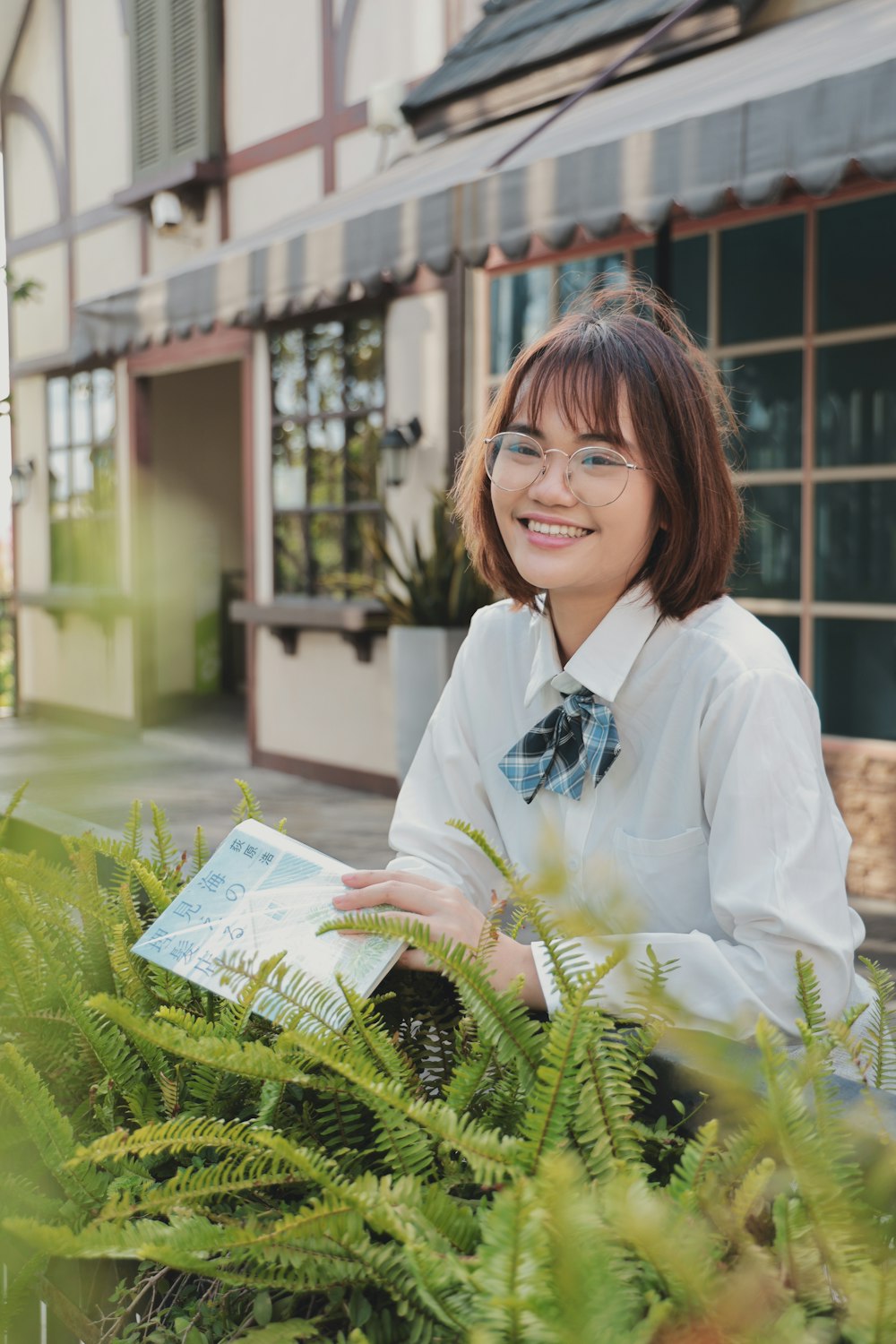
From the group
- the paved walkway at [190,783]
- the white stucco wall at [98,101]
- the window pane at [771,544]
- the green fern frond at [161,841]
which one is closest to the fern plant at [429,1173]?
the green fern frond at [161,841]

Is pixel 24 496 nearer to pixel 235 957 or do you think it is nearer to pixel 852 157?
pixel 852 157

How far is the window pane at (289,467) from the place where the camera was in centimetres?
747

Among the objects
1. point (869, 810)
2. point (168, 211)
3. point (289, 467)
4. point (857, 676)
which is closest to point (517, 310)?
point (289, 467)

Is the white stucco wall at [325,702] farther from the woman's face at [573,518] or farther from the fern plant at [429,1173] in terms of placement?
the fern plant at [429,1173]

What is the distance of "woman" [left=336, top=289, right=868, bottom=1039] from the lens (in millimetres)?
1214

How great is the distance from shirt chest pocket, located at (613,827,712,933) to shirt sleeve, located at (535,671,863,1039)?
6 cm

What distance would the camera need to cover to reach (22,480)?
10727 mm

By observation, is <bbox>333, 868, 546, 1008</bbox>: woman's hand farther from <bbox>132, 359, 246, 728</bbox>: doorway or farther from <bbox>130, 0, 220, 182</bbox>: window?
<bbox>132, 359, 246, 728</bbox>: doorway

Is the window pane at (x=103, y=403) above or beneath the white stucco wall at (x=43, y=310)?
beneath

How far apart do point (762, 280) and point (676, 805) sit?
395 cm

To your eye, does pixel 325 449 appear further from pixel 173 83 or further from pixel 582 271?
pixel 173 83

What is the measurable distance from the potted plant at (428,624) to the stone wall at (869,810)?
1688 mm

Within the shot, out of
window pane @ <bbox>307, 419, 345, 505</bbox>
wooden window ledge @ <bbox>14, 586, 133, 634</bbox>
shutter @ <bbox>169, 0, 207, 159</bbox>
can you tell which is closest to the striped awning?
window pane @ <bbox>307, 419, 345, 505</bbox>

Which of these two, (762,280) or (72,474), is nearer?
(762,280)
